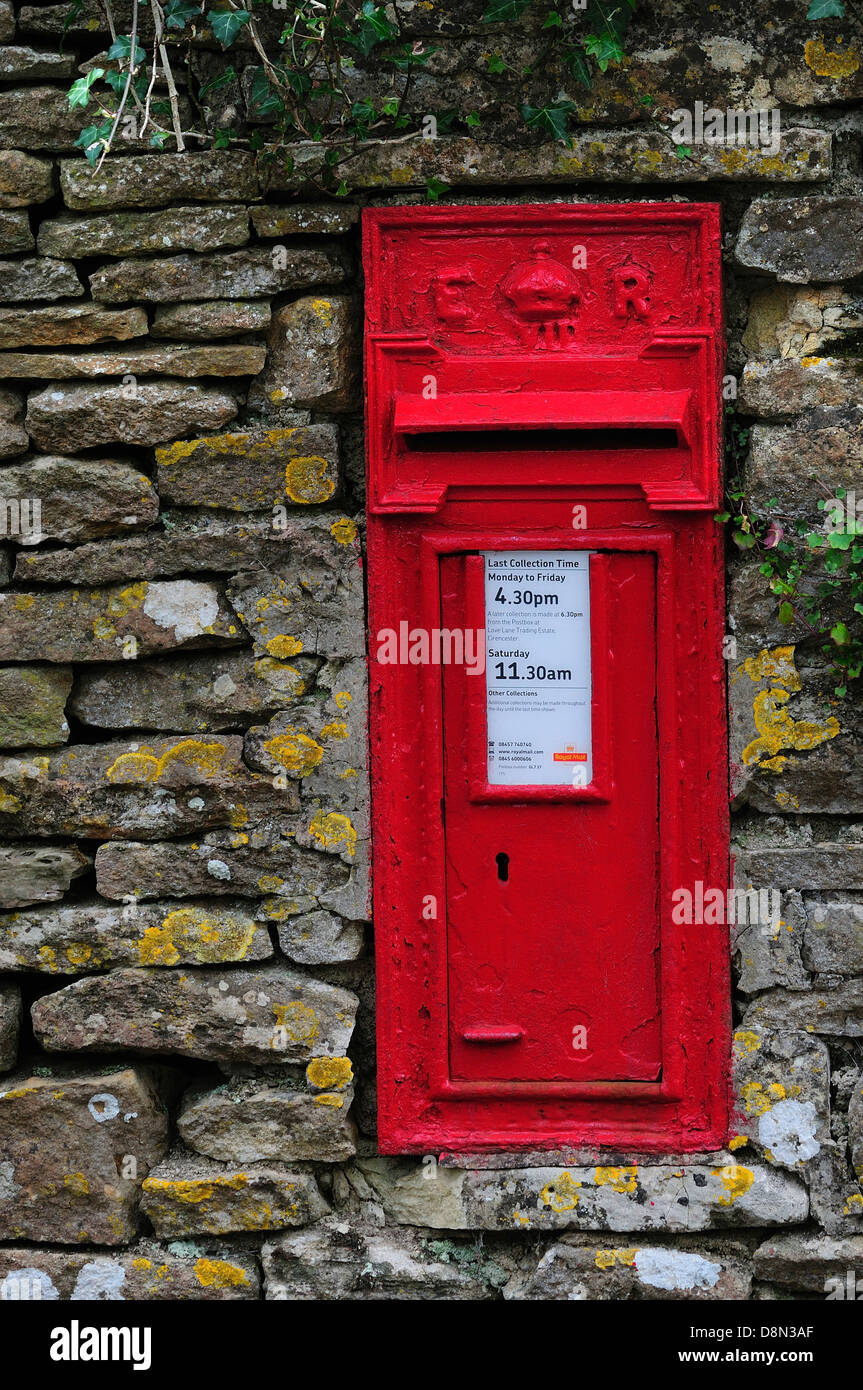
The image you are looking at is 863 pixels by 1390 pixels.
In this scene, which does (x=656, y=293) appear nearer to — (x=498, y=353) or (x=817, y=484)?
(x=498, y=353)

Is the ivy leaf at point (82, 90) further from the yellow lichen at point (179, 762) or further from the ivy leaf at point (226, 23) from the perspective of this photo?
the yellow lichen at point (179, 762)

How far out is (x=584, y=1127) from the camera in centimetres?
275

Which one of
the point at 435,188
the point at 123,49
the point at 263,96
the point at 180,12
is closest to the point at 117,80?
the point at 123,49

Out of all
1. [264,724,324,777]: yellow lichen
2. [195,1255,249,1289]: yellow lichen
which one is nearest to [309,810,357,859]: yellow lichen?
[264,724,324,777]: yellow lichen

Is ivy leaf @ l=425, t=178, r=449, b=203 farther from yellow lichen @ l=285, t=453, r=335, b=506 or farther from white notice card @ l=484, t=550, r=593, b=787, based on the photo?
white notice card @ l=484, t=550, r=593, b=787

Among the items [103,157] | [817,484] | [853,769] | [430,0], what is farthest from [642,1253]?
[430,0]

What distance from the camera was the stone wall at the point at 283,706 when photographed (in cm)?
267

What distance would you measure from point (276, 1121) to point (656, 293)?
2088mm

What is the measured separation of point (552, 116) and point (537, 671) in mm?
1226

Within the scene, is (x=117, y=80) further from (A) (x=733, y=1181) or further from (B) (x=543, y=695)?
(A) (x=733, y=1181)

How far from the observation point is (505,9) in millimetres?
2568

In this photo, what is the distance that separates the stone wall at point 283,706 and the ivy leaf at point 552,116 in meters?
0.07

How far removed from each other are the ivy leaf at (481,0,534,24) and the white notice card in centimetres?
116

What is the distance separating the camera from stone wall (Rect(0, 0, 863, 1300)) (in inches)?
105
